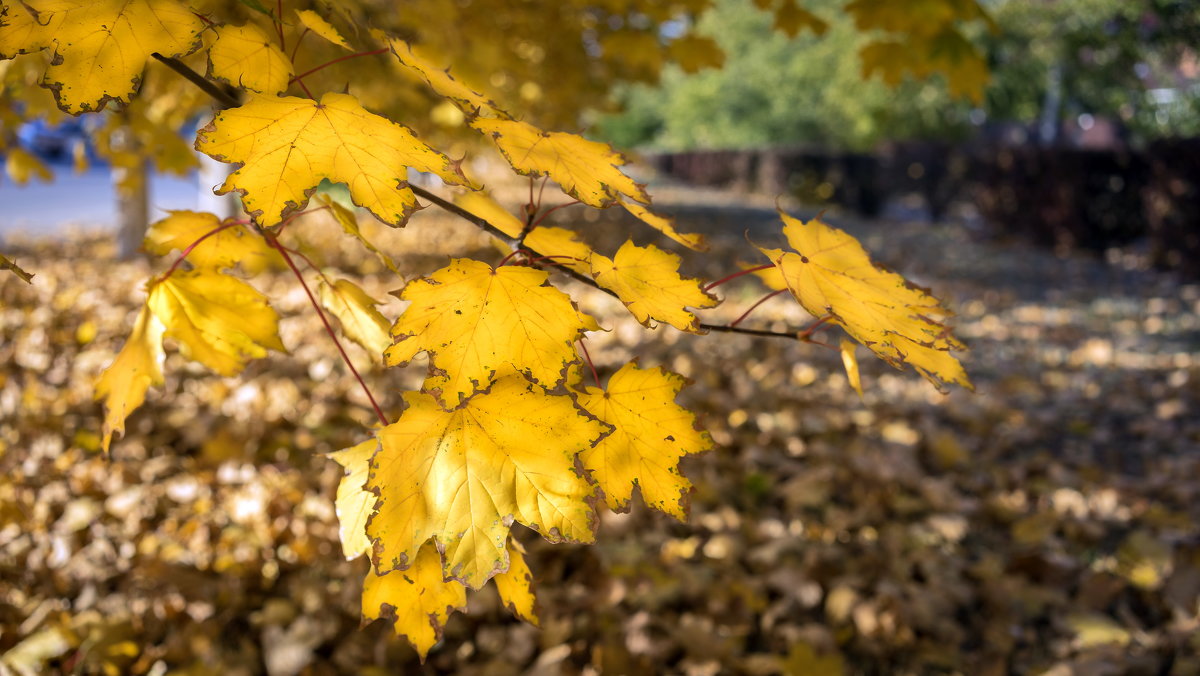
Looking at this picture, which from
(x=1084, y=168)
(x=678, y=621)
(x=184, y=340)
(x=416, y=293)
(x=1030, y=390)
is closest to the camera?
(x=416, y=293)

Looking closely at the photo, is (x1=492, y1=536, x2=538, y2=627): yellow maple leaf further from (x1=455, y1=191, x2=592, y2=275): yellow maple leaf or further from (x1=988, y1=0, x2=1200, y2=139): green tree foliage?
(x1=988, y1=0, x2=1200, y2=139): green tree foliage

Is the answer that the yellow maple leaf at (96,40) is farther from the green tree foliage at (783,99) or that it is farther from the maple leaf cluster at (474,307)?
the green tree foliage at (783,99)

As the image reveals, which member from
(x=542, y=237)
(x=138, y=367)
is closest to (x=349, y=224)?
(x=542, y=237)

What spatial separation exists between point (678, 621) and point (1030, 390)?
2.86m

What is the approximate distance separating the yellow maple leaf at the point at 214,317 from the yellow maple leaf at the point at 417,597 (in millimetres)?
384

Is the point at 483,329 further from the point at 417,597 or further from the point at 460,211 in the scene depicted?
the point at 417,597

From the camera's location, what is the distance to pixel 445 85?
74 cm

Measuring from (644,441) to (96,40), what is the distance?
2.12 ft

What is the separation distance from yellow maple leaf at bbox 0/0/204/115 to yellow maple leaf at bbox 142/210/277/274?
337mm

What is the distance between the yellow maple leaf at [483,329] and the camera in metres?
A: 0.66

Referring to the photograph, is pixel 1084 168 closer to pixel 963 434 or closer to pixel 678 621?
pixel 963 434

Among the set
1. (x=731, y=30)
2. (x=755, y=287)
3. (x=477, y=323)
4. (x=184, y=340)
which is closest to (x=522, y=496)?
(x=477, y=323)

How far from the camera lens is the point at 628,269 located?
0.75 metres

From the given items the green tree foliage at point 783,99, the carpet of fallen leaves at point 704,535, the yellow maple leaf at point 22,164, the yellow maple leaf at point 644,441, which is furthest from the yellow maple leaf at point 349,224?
the green tree foliage at point 783,99
